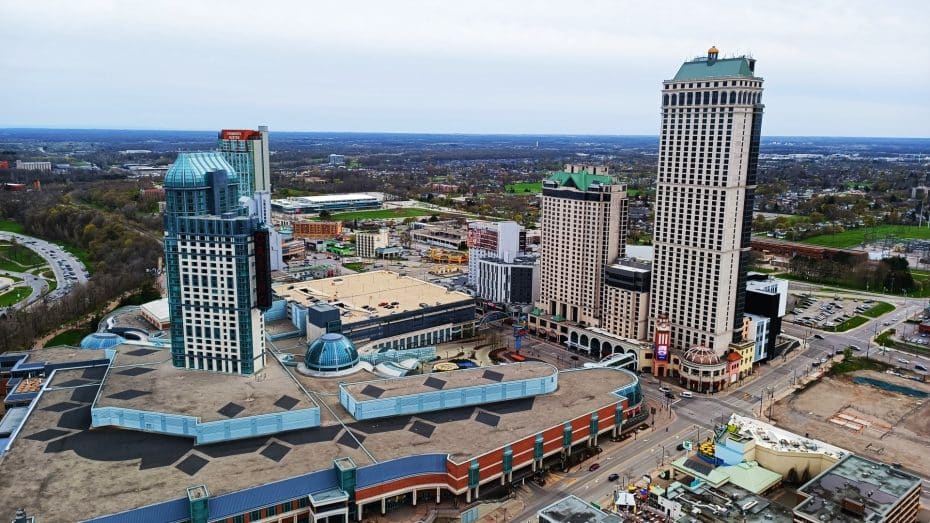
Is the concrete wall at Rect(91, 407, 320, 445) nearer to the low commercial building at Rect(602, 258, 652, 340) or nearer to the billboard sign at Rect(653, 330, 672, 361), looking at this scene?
the billboard sign at Rect(653, 330, 672, 361)

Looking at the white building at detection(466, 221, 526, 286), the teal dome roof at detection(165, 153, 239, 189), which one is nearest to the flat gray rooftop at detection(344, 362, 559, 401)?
the teal dome roof at detection(165, 153, 239, 189)

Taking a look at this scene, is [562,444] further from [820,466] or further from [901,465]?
[901,465]

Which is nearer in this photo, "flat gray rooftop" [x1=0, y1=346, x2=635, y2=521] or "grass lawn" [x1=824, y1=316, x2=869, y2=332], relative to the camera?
"flat gray rooftop" [x1=0, y1=346, x2=635, y2=521]

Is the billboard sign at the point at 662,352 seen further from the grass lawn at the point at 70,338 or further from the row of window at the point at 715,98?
the grass lawn at the point at 70,338

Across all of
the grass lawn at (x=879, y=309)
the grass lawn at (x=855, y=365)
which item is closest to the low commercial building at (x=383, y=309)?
the grass lawn at (x=855, y=365)

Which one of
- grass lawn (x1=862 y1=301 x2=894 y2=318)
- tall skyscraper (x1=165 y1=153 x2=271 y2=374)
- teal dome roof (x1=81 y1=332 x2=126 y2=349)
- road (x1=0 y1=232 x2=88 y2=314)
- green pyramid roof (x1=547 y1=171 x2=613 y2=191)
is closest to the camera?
tall skyscraper (x1=165 y1=153 x2=271 y2=374)

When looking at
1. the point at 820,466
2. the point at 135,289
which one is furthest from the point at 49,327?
the point at 820,466

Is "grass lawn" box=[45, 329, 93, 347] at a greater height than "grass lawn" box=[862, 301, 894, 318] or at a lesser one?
lesser

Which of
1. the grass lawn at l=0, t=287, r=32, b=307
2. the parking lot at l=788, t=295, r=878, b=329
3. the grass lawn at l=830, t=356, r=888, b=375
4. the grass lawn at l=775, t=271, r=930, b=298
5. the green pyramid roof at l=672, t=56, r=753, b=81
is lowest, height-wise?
the grass lawn at l=830, t=356, r=888, b=375
